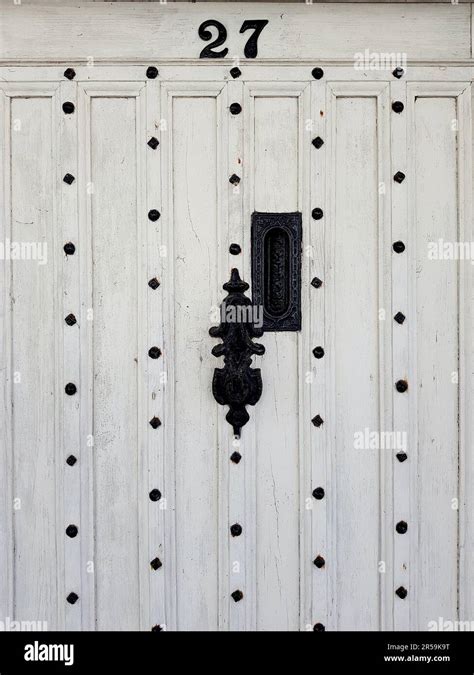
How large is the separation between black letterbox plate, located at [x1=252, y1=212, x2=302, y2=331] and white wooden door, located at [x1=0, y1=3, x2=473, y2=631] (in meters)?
0.03

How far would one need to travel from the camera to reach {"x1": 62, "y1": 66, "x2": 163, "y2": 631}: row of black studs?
68.6 inches

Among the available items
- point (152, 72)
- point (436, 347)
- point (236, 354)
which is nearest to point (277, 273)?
point (236, 354)

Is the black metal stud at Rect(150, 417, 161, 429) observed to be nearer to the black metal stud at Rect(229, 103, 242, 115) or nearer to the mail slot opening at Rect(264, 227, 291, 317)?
the mail slot opening at Rect(264, 227, 291, 317)

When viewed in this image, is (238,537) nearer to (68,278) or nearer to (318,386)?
(318,386)

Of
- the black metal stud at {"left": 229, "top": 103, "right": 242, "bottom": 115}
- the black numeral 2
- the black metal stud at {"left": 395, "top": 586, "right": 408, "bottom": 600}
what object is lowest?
the black metal stud at {"left": 395, "top": 586, "right": 408, "bottom": 600}

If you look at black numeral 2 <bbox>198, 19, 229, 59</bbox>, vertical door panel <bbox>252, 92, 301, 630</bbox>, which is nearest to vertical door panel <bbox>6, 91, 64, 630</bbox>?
black numeral 2 <bbox>198, 19, 229, 59</bbox>

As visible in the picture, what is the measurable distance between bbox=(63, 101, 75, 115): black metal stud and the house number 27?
358 millimetres

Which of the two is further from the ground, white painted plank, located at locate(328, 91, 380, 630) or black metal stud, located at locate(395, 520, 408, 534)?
white painted plank, located at locate(328, 91, 380, 630)

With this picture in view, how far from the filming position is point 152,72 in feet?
5.71

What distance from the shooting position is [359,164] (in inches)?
69.4

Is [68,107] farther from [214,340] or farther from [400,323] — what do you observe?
[400,323]
